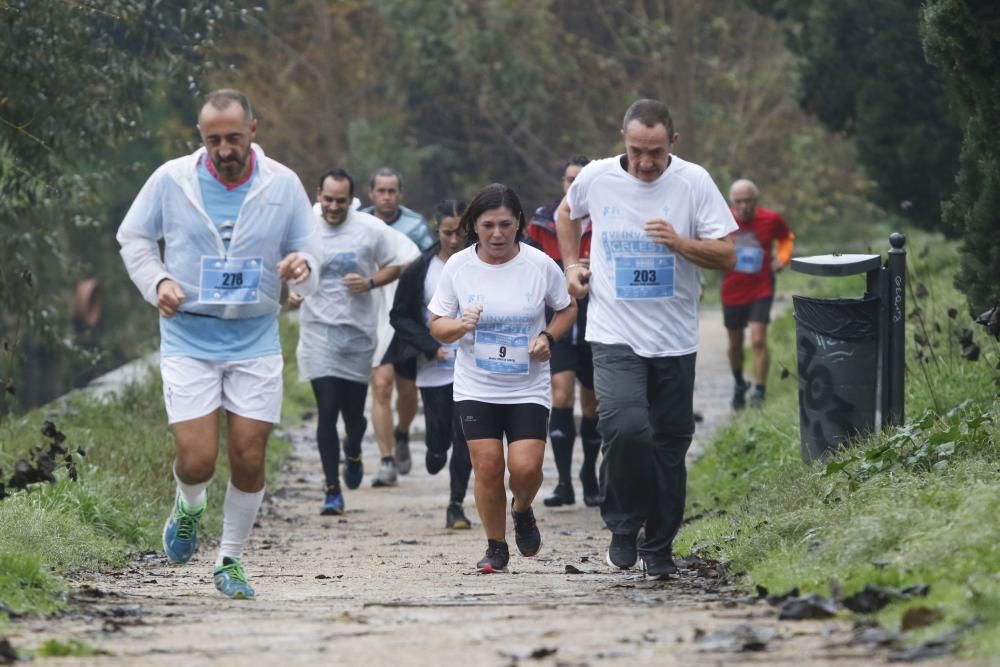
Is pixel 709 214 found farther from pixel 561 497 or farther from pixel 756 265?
pixel 756 265

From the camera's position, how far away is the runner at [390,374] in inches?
547

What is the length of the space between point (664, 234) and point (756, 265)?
346 inches

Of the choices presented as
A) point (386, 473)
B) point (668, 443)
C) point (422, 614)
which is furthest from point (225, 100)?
point (386, 473)

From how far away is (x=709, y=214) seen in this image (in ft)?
29.2

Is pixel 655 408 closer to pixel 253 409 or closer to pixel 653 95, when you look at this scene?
pixel 253 409

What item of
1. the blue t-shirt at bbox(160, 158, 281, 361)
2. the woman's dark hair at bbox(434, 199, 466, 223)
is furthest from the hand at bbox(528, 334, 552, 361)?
the woman's dark hair at bbox(434, 199, 466, 223)

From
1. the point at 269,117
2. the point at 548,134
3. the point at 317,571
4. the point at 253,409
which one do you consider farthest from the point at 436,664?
the point at 548,134

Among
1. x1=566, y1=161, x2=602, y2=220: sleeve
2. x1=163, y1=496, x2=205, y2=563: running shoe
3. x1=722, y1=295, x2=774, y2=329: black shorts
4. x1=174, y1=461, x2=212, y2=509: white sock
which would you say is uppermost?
x1=566, y1=161, x2=602, y2=220: sleeve

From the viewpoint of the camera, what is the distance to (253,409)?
8359mm

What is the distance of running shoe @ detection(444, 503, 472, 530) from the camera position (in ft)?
39.7

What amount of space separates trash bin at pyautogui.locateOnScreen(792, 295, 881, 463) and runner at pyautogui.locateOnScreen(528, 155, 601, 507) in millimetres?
2232

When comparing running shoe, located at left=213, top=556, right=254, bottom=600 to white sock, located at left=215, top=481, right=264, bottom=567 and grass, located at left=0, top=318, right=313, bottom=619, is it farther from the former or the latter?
grass, located at left=0, top=318, right=313, bottom=619

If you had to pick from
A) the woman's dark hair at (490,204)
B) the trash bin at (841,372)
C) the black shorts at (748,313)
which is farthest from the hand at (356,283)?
the black shorts at (748,313)

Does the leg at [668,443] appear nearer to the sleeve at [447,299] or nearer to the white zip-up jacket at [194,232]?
the sleeve at [447,299]
